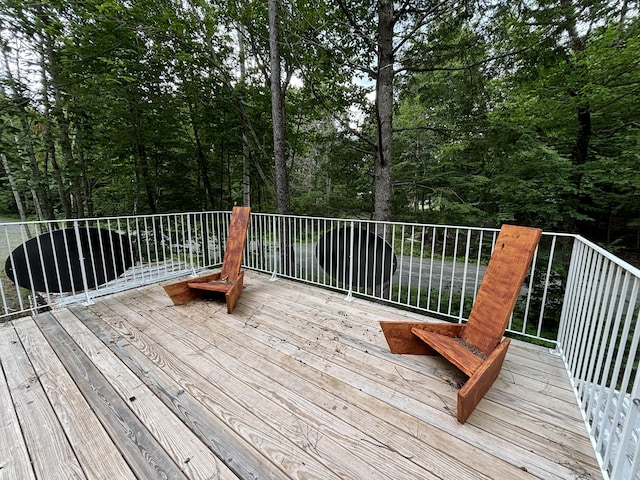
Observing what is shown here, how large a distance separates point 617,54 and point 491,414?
4.91 metres

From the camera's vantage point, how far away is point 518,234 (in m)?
1.96

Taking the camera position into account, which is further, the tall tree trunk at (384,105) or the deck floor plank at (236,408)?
the tall tree trunk at (384,105)

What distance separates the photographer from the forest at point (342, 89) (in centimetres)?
379

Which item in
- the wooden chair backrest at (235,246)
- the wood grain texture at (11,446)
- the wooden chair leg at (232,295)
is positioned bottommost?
the wood grain texture at (11,446)

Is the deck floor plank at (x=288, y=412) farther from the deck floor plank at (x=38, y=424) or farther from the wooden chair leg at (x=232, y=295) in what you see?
the deck floor plank at (x=38, y=424)

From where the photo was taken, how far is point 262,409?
1.60 meters

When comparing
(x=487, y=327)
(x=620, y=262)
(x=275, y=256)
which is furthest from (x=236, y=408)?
(x=275, y=256)

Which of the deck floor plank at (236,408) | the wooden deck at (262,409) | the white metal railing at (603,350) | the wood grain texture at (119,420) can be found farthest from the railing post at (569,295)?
the wood grain texture at (119,420)

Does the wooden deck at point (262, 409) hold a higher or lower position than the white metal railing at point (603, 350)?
lower

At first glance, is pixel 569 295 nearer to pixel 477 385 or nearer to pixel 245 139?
pixel 477 385

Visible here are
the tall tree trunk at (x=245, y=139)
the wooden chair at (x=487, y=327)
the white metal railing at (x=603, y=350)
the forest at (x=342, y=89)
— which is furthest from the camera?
the tall tree trunk at (x=245, y=139)

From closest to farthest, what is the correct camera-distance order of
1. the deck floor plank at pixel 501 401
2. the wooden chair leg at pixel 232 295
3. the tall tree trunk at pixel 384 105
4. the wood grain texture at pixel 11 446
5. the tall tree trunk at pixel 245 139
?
1. the wood grain texture at pixel 11 446
2. the deck floor plank at pixel 501 401
3. the wooden chair leg at pixel 232 295
4. the tall tree trunk at pixel 384 105
5. the tall tree trunk at pixel 245 139

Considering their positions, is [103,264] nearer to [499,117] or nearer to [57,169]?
[57,169]

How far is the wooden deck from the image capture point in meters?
1.27
